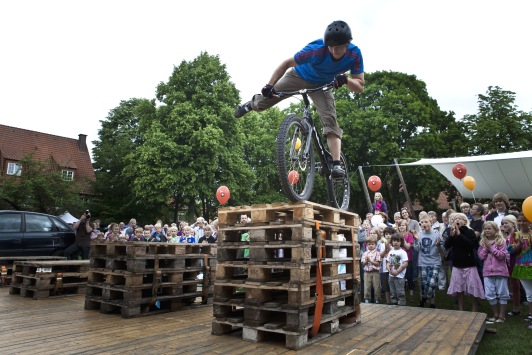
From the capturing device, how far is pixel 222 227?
16.3 ft

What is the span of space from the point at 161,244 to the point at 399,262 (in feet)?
15.6

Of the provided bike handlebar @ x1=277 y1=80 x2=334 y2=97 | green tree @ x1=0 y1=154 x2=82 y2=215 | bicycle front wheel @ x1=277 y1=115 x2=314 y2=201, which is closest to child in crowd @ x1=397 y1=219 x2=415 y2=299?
bicycle front wheel @ x1=277 y1=115 x2=314 y2=201

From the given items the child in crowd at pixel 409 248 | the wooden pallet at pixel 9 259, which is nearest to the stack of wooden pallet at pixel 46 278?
the wooden pallet at pixel 9 259

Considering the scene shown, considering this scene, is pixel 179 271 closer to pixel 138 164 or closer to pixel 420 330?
pixel 420 330

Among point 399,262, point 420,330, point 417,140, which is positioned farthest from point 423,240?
point 417,140

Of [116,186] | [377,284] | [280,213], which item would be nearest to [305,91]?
[280,213]

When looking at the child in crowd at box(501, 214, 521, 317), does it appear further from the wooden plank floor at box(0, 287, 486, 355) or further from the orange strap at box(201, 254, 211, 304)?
the orange strap at box(201, 254, 211, 304)

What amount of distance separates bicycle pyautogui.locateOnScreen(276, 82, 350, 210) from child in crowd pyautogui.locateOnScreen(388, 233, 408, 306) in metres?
2.79

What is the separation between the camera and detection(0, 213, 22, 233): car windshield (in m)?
9.63

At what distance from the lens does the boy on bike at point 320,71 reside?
4688 mm

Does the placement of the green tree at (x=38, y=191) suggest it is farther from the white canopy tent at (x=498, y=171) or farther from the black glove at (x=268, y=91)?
the black glove at (x=268, y=91)

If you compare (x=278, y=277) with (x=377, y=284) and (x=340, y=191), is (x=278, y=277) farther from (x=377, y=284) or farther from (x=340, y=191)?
(x=377, y=284)

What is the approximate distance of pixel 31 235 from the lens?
32.8 ft

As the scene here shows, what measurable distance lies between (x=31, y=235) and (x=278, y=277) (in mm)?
8099
